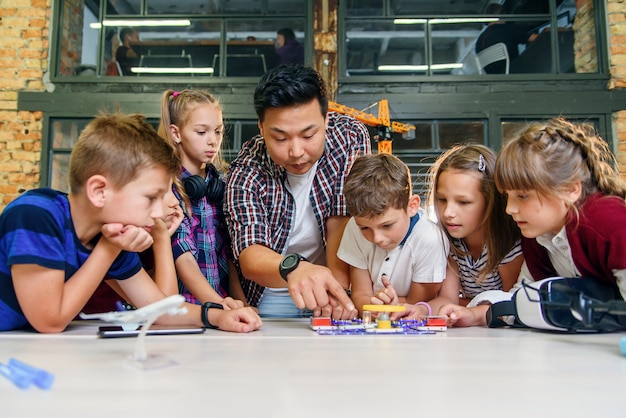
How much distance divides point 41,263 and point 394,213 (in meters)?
0.86

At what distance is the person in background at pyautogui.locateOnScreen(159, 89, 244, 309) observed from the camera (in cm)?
146

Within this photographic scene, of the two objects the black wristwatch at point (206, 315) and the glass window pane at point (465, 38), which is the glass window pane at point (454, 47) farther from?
the black wristwatch at point (206, 315)

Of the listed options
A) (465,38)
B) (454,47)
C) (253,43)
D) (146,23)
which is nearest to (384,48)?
(454,47)

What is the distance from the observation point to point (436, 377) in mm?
550

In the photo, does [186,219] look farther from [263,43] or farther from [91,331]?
[263,43]

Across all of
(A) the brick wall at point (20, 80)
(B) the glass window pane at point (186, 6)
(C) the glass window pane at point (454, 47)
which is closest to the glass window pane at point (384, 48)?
(C) the glass window pane at point (454, 47)

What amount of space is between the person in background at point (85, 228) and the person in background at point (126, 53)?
437cm

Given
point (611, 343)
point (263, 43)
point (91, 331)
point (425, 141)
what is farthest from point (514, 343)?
→ point (263, 43)

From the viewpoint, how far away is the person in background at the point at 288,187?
1.42 m

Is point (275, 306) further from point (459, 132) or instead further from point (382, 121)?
point (459, 132)

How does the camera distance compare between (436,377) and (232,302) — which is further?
(232,302)

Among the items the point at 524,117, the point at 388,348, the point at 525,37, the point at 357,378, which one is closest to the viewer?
the point at 357,378

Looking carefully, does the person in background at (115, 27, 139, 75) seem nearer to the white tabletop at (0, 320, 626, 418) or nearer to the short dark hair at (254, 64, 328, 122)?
the short dark hair at (254, 64, 328, 122)

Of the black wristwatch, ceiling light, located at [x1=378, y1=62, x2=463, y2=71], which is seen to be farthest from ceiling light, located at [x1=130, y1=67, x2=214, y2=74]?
the black wristwatch
